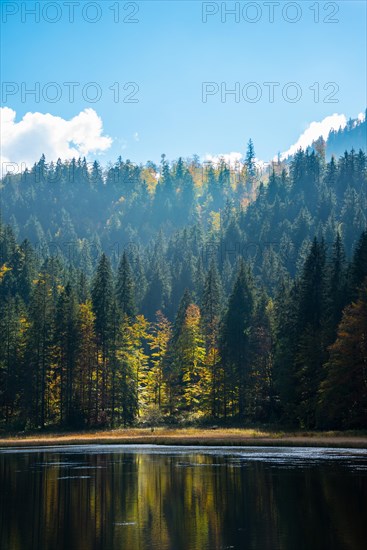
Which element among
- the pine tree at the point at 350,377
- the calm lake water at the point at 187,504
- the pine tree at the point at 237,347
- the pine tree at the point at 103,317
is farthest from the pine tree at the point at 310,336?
the pine tree at the point at 103,317

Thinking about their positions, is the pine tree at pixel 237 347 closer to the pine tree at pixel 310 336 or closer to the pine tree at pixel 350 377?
the pine tree at pixel 310 336

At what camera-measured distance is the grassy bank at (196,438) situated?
55750mm

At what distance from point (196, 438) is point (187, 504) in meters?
41.2

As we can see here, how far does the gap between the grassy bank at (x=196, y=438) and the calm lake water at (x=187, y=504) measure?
10.7 metres

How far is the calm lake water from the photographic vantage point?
20.3 m

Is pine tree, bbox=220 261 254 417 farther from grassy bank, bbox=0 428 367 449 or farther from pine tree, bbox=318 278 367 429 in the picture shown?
pine tree, bbox=318 278 367 429

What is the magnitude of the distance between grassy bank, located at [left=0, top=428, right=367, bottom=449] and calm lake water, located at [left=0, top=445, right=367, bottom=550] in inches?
422

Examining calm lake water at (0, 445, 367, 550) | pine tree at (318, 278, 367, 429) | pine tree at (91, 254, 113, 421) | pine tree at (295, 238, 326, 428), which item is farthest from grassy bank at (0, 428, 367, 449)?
pine tree at (91, 254, 113, 421)

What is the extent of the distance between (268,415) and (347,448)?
2931cm

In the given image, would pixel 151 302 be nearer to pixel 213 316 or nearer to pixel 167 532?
pixel 213 316

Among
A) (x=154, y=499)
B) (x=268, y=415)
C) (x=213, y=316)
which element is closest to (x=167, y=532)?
(x=154, y=499)

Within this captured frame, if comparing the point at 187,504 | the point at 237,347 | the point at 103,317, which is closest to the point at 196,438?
the point at 237,347

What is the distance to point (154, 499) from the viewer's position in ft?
92.4

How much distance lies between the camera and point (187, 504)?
2670 centimetres
